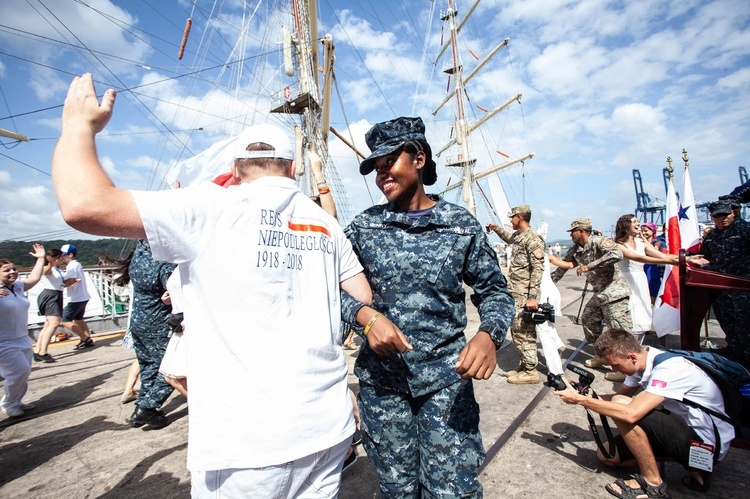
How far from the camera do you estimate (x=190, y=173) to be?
2996mm

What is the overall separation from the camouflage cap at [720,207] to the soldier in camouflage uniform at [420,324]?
4.18 meters

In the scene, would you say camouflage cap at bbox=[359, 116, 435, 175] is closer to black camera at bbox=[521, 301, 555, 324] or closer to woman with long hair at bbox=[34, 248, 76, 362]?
black camera at bbox=[521, 301, 555, 324]

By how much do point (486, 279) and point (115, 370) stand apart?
6.22 m

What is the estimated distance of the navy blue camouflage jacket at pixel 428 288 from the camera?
154 centimetres

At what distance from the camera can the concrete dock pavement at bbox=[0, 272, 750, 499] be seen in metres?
2.37

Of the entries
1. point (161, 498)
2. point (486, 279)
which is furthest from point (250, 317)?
point (161, 498)

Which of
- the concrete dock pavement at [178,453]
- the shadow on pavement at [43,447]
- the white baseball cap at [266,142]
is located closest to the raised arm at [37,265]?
the concrete dock pavement at [178,453]

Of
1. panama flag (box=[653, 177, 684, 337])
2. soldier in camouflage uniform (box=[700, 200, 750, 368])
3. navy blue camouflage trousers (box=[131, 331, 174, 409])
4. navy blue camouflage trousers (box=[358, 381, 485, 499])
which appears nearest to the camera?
navy blue camouflage trousers (box=[358, 381, 485, 499])

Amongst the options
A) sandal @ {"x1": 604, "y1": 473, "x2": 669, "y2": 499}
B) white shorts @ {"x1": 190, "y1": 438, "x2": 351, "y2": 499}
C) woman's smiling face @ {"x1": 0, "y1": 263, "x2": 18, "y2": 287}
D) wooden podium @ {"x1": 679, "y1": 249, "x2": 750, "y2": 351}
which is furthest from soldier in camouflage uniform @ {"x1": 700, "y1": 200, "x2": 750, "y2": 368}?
woman's smiling face @ {"x1": 0, "y1": 263, "x2": 18, "y2": 287}

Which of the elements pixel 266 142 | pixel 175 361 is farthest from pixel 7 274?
pixel 266 142

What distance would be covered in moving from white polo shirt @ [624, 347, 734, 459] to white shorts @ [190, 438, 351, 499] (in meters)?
2.22

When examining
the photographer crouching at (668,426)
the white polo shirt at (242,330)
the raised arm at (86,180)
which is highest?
the raised arm at (86,180)

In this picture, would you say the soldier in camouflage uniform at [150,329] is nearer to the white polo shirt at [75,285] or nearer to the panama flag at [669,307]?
the white polo shirt at [75,285]

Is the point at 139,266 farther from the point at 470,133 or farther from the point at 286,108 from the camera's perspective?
the point at 470,133
